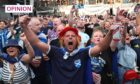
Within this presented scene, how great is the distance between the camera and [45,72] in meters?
7.77

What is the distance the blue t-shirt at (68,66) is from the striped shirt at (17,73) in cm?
109

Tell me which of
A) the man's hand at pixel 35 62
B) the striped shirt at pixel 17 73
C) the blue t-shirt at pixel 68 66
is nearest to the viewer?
the blue t-shirt at pixel 68 66

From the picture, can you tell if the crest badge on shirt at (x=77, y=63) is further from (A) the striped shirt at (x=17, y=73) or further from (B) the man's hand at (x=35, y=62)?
(B) the man's hand at (x=35, y=62)

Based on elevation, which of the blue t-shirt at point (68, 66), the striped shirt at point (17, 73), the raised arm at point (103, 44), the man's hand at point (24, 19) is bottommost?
the striped shirt at point (17, 73)

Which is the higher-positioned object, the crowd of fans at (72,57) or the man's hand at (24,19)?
the man's hand at (24,19)

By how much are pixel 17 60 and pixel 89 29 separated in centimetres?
485

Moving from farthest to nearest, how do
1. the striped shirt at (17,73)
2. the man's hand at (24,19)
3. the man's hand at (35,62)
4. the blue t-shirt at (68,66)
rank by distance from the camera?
the man's hand at (35,62), the striped shirt at (17,73), the blue t-shirt at (68,66), the man's hand at (24,19)

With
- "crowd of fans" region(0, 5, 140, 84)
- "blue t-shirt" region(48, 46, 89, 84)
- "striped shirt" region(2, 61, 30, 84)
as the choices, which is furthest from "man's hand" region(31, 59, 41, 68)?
"blue t-shirt" region(48, 46, 89, 84)

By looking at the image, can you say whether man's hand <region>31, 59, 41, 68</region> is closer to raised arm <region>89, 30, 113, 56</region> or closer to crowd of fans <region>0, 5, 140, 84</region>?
crowd of fans <region>0, 5, 140, 84</region>

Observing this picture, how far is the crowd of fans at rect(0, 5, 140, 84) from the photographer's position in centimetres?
572

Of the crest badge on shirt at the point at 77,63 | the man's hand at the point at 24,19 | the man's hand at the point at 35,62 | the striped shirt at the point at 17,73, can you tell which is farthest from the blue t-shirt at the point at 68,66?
the man's hand at the point at 35,62

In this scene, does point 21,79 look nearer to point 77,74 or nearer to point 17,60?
point 17,60

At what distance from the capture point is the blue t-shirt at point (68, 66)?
18.7 feet

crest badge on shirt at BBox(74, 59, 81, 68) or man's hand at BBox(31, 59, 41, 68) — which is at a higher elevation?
crest badge on shirt at BBox(74, 59, 81, 68)
